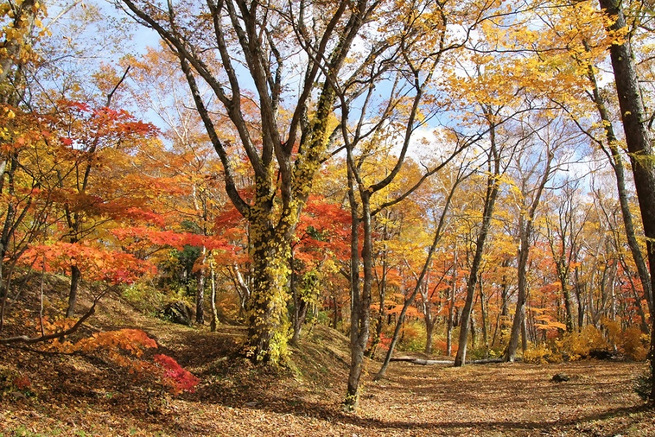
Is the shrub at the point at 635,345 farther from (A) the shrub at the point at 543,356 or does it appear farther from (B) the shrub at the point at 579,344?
(A) the shrub at the point at 543,356

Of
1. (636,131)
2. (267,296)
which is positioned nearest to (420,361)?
(267,296)

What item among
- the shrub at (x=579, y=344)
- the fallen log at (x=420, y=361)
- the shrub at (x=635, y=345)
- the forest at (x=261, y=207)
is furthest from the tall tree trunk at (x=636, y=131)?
the fallen log at (x=420, y=361)

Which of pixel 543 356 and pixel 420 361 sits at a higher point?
pixel 543 356

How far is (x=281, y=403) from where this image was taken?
622cm

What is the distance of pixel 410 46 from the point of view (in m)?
6.47

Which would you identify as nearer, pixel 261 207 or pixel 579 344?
pixel 261 207

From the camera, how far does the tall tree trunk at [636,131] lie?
5152 millimetres

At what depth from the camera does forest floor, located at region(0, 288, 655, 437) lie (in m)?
4.43

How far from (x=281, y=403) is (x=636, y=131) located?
643cm

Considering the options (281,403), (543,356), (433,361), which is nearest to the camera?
(281,403)

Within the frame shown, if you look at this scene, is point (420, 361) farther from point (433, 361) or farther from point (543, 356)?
point (543, 356)

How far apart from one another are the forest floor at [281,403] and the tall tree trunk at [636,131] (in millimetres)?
1603

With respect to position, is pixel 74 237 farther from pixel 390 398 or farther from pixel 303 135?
pixel 390 398

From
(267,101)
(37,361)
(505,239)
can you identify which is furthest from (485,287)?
(37,361)
